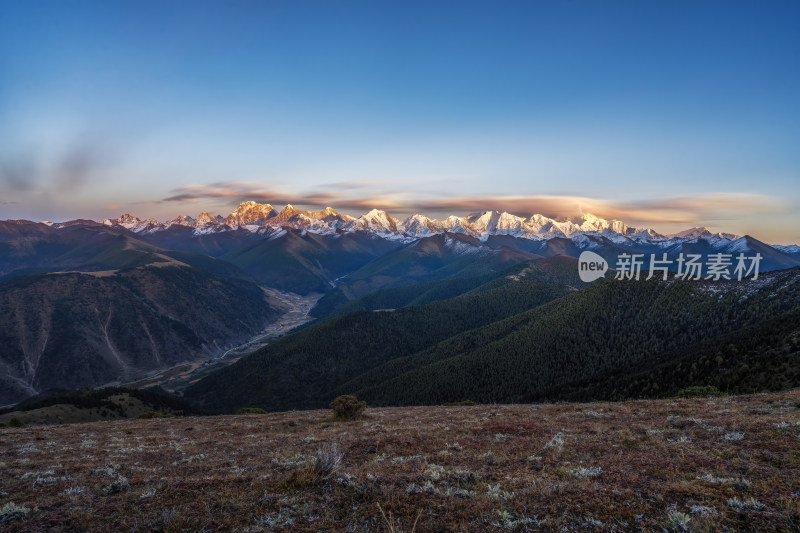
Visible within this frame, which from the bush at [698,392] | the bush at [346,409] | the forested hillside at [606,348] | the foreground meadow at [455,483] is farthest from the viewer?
the forested hillside at [606,348]

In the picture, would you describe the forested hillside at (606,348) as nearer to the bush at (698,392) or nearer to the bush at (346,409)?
the bush at (698,392)

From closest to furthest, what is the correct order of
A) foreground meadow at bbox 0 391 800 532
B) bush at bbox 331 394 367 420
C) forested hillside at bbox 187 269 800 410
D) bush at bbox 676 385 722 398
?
1. foreground meadow at bbox 0 391 800 532
2. bush at bbox 331 394 367 420
3. bush at bbox 676 385 722 398
4. forested hillside at bbox 187 269 800 410

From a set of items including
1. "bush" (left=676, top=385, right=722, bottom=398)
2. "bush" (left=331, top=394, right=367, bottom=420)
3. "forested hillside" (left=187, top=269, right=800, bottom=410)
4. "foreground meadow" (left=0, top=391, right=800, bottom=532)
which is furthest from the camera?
"forested hillside" (left=187, top=269, right=800, bottom=410)

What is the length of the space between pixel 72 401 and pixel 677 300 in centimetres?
20179

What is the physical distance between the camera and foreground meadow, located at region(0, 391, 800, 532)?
8328 mm

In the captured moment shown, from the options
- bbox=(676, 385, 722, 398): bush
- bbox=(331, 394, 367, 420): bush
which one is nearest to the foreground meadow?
bbox=(331, 394, 367, 420): bush

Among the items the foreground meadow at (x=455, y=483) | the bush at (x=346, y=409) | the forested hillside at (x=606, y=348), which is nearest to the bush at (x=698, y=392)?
the foreground meadow at (x=455, y=483)

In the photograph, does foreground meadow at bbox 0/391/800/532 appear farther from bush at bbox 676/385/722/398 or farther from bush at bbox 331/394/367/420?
Result: bush at bbox 676/385/722/398

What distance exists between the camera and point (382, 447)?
58.4 feet

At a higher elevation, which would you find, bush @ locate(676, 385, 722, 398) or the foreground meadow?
the foreground meadow

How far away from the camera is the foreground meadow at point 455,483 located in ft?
27.3

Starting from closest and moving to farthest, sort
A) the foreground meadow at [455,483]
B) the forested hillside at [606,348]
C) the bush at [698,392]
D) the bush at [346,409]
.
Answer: the foreground meadow at [455,483] → the bush at [346,409] → the bush at [698,392] → the forested hillside at [606,348]

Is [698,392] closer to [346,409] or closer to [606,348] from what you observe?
[346,409]

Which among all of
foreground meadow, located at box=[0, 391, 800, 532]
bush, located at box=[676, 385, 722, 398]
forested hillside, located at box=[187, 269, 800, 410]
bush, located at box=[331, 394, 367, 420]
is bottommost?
forested hillside, located at box=[187, 269, 800, 410]
